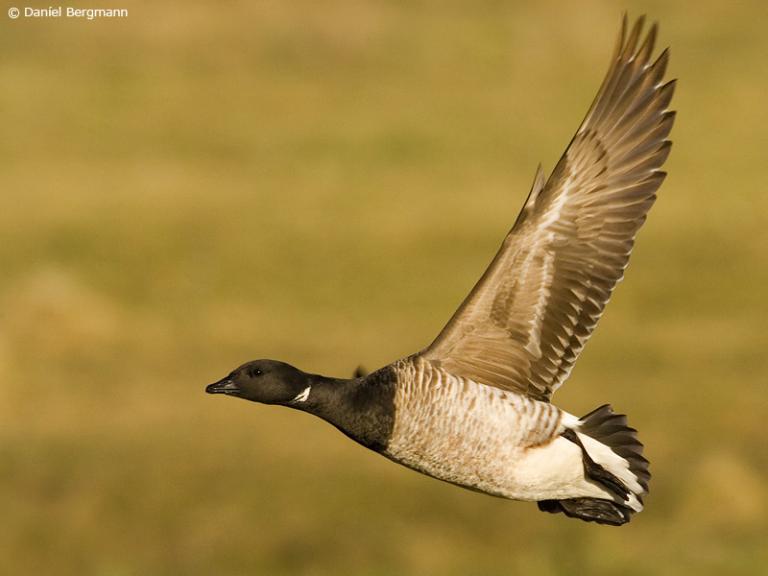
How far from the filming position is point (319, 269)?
94.5 ft

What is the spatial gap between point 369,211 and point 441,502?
40.3 ft

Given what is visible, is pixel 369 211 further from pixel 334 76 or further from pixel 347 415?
pixel 347 415

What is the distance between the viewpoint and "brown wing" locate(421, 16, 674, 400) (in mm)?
9469

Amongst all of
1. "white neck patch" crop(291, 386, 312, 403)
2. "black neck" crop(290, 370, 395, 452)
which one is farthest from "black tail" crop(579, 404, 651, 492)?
"white neck patch" crop(291, 386, 312, 403)

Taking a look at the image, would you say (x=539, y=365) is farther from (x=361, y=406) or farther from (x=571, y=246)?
(x=361, y=406)

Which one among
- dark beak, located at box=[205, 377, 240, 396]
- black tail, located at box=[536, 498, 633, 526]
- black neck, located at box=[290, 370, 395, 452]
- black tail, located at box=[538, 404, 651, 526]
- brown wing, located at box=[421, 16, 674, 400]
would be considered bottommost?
black tail, located at box=[536, 498, 633, 526]

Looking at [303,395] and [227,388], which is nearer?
[227,388]

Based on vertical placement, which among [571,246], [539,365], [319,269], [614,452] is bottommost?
[614,452]

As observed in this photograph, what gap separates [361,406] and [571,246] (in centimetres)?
161

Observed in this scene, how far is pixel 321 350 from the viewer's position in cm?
2583

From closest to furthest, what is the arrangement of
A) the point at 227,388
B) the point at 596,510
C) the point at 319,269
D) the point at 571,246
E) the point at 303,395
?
the point at 227,388
the point at 303,395
the point at 571,246
the point at 596,510
the point at 319,269

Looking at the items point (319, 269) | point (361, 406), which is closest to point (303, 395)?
point (361, 406)

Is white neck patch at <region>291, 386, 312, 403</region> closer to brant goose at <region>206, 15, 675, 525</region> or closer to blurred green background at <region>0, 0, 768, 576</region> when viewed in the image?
brant goose at <region>206, 15, 675, 525</region>

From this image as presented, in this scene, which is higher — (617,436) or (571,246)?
(571,246)
